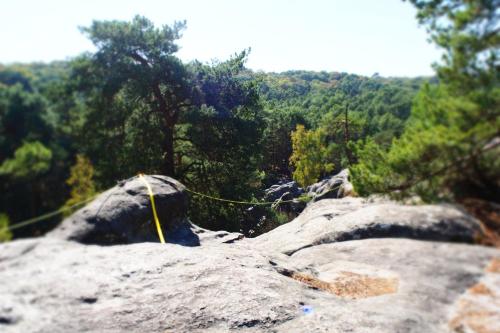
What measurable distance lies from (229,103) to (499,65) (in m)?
6.57

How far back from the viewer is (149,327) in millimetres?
5953

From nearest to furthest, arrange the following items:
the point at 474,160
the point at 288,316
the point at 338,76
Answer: the point at 474,160 → the point at 288,316 → the point at 338,76

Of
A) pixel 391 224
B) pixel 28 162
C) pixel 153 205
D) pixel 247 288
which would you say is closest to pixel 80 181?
pixel 28 162

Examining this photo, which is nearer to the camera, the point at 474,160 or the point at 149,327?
the point at 474,160

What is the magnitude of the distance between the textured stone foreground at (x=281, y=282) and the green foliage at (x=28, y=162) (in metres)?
0.74

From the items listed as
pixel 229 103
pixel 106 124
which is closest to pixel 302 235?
pixel 229 103

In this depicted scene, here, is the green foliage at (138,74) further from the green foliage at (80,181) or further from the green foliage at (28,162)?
the green foliage at (28,162)

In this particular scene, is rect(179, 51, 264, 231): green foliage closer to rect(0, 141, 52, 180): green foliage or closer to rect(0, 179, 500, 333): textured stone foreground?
rect(0, 179, 500, 333): textured stone foreground

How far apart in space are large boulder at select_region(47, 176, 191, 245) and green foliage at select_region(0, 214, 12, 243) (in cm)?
38

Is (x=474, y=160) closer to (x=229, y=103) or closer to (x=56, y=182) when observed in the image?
(x=56, y=182)

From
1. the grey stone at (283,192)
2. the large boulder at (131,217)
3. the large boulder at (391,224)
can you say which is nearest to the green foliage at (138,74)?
the large boulder at (131,217)

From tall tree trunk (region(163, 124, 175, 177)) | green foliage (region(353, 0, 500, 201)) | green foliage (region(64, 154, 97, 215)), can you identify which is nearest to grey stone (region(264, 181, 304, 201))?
tall tree trunk (region(163, 124, 175, 177))

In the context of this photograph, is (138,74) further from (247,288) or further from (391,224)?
(247,288)

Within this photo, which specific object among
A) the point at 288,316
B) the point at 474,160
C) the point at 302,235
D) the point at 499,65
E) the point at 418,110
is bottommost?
the point at 288,316
